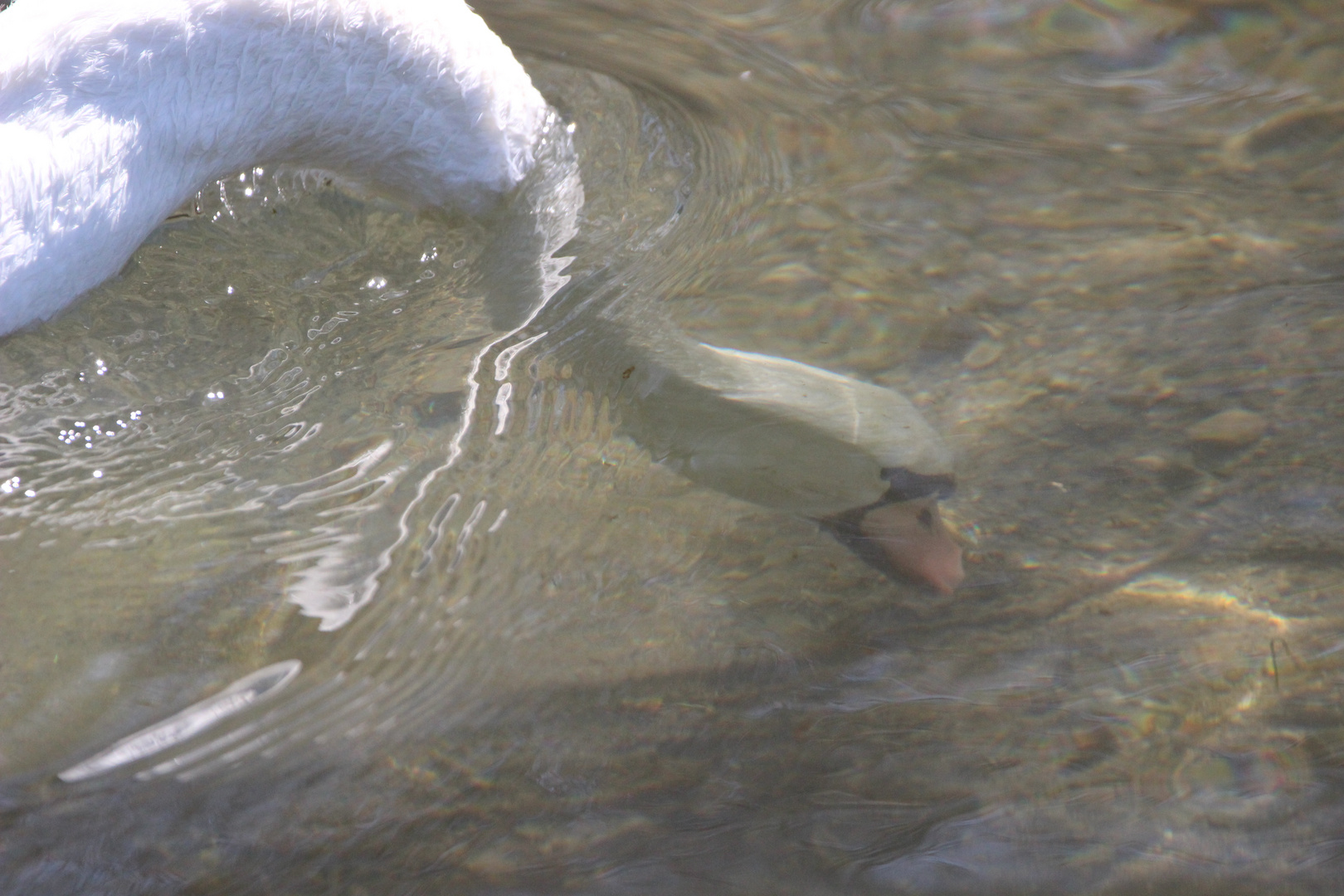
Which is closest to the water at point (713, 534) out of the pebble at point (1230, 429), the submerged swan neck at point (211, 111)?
the pebble at point (1230, 429)

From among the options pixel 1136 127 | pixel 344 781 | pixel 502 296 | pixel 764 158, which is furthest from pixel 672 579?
pixel 1136 127

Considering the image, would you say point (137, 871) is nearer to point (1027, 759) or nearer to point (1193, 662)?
point (1027, 759)

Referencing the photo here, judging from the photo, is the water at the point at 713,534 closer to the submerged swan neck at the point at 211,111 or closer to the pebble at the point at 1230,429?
the pebble at the point at 1230,429

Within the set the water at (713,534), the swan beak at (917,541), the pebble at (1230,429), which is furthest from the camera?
the pebble at (1230,429)

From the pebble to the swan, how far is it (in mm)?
381

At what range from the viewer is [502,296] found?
7.00 feet

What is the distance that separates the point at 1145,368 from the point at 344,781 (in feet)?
4.40

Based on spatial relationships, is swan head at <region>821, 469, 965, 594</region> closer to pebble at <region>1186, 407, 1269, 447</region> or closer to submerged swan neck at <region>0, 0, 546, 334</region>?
pebble at <region>1186, 407, 1269, 447</region>

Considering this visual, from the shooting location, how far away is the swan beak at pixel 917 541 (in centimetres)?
158

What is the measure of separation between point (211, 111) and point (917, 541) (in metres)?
1.27

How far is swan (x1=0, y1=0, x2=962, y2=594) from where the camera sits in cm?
166

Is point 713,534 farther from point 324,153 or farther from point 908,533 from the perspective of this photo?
point 324,153

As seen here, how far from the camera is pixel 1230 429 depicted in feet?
5.76

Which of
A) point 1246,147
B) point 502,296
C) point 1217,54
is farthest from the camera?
point 1217,54
